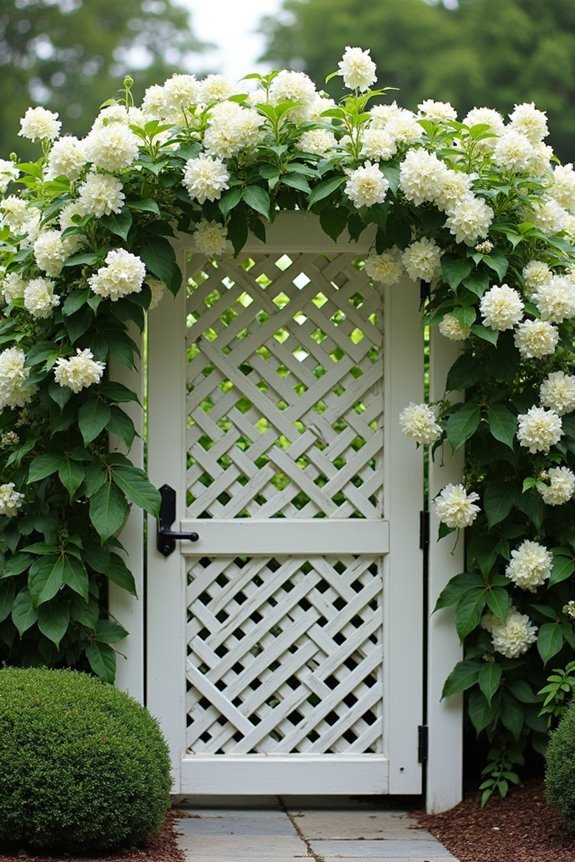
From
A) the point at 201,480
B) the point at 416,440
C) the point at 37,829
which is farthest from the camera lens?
the point at 201,480

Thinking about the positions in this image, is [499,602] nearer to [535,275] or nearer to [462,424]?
[462,424]

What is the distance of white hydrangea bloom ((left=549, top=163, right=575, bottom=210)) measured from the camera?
13.2 ft

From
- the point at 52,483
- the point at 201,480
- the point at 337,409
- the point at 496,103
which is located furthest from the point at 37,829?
the point at 496,103

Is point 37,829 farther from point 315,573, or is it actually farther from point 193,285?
point 193,285

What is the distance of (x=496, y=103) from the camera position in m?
24.4

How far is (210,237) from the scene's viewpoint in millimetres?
3992

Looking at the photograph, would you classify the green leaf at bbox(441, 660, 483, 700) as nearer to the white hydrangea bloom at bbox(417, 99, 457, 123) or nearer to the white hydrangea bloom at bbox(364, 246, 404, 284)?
the white hydrangea bloom at bbox(364, 246, 404, 284)

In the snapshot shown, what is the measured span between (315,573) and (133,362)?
967mm

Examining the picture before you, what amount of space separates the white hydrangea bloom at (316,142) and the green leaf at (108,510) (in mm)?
1251

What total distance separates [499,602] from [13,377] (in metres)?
1.73

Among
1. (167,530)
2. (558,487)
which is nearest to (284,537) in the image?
(167,530)

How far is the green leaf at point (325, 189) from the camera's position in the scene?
12.6 ft

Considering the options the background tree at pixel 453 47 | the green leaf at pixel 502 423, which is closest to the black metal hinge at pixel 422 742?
the green leaf at pixel 502 423

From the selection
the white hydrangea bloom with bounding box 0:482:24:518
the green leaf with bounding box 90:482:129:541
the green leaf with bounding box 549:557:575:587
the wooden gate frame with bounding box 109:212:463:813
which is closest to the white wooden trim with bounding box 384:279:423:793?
the wooden gate frame with bounding box 109:212:463:813
